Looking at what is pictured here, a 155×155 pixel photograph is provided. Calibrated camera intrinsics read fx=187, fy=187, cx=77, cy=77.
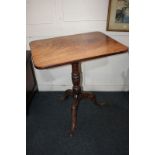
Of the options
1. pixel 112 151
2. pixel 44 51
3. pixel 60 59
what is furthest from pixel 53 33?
pixel 112 151

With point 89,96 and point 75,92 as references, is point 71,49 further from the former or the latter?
point 89,96

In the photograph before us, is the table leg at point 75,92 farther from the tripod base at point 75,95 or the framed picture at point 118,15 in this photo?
the framed picture at point 118,15

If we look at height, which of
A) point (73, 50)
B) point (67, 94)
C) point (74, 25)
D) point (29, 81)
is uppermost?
point (74, 25)

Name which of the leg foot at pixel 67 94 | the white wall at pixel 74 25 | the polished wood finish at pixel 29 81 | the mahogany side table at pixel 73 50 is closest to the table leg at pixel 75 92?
the mahogany side table at pixel 73 50

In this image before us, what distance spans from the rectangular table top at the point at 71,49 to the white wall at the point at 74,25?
0.84 feet

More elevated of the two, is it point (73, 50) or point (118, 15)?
point (118, 15)

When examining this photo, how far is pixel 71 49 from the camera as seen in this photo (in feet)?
4.97

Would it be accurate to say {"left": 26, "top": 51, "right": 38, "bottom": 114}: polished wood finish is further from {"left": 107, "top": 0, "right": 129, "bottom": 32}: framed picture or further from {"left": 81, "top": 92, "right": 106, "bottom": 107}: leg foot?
{"left": 107, "top": 0, "right": 129, "bottom": 32}: framed picture

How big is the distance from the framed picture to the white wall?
5 cm

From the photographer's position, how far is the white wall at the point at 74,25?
1.88 m

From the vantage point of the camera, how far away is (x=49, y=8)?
6.18 feet

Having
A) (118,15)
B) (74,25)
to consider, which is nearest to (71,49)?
(74,25)

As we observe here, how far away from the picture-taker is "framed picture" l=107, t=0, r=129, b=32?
1856mm

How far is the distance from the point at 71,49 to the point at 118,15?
74 cm
